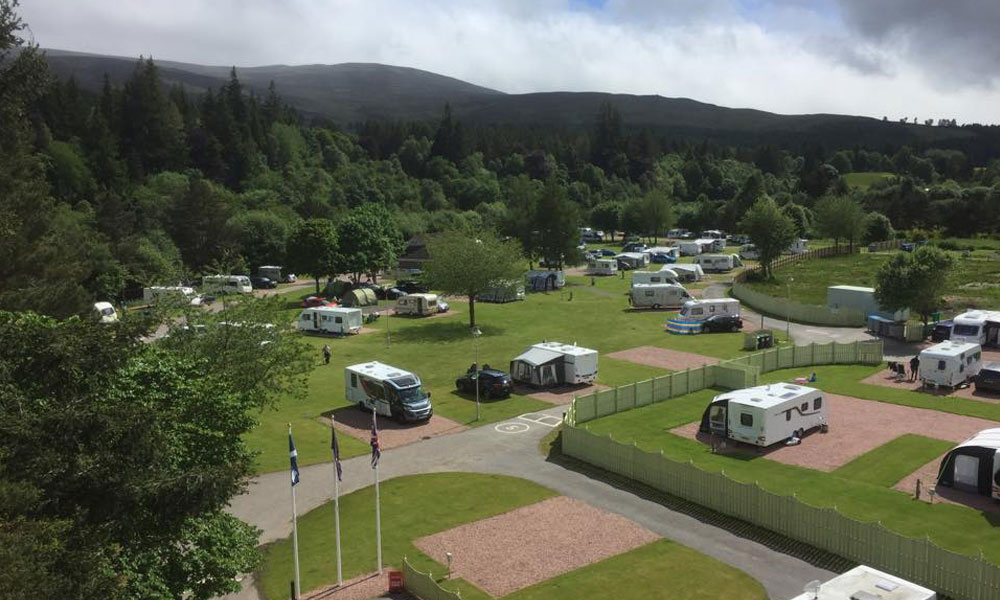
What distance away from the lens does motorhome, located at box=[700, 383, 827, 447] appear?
26.2 m

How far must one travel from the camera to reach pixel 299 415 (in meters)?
33.2

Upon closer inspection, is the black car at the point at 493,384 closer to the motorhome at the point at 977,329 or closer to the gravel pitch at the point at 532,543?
the gravel pitch at the point at 532,543

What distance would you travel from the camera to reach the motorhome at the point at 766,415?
26.2 metres

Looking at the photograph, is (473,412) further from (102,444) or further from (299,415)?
(102,444)

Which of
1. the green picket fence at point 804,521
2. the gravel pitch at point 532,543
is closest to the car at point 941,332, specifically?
the green picket fence at point 804,521

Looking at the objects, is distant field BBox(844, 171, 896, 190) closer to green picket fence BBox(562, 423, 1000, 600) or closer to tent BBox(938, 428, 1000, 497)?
tent BBox(938, 428, 1000, 497)

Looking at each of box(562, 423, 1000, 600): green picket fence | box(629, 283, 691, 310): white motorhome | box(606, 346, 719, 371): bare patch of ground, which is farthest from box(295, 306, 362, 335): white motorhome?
box(562, 423, 1000, 600): green picket fence

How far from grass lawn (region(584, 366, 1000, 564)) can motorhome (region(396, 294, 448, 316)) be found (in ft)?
91.9

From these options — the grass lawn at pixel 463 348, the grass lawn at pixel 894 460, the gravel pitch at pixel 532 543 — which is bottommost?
the grass lawn at pixel 463 348

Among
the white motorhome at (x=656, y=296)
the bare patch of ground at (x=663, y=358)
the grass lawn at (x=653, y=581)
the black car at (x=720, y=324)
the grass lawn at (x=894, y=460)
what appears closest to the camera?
the grass lawn at (x=653, y=581)

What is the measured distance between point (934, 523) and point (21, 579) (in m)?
21.2

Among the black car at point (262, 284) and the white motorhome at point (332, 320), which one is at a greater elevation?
the white motorhome at point (332, 320)

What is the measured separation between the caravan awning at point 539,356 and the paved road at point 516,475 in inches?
166

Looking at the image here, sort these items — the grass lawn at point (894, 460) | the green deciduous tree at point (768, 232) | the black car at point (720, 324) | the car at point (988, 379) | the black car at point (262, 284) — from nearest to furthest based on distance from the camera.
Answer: the grass lawn at point (894, 460), the car at point (988, 379), the black car at point (720, 324), the green deciduous tree at point (768, 232), the black car at point (262, 284)
